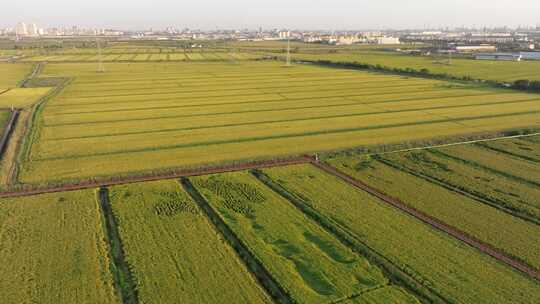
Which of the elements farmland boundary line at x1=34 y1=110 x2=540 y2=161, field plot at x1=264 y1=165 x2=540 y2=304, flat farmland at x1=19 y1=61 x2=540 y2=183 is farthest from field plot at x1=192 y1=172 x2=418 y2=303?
farmland boundary line at x1=34 y1=110 x2=540 y2=161

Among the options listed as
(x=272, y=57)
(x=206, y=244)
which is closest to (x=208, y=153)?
(x=206, y=244)

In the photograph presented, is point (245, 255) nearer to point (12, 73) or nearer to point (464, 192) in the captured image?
point (464, 192)

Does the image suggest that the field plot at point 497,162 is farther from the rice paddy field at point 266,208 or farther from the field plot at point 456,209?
the field plot at point 456,209

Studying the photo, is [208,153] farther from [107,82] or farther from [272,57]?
[272,57]

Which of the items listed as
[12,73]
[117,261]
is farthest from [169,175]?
[12,73]

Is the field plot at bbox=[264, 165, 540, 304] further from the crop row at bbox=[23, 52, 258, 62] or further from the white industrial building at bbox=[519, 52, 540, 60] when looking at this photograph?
the white industrial building at bbox=[519, 52, 540, 60]

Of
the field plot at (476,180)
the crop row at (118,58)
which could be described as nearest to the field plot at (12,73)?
the crop row at (118,58)
